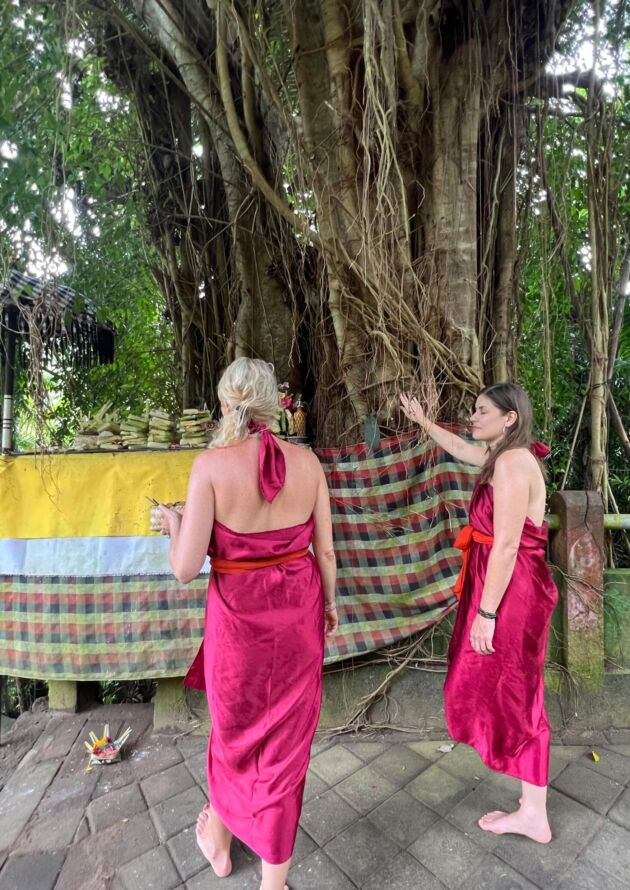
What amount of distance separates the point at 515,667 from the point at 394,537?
906 mm

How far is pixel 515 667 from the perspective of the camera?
1.71m

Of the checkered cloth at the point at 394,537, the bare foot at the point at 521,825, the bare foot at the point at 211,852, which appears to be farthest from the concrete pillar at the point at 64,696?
the bare foot at the point at 521,825

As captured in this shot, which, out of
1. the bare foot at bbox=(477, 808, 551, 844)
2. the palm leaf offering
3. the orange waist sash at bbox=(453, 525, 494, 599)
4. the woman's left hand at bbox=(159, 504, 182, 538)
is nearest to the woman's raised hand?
the orange waist sash at bbox=(453, 525, 494, 599)

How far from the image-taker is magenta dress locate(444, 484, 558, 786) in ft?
5.57

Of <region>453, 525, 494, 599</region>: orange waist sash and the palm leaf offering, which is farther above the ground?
<region>453, 525, 494, 599</region>: orange waist sash

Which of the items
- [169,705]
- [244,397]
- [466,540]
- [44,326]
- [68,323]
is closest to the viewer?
[244,397]

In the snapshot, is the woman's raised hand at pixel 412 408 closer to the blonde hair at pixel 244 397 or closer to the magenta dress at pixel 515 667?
the magenta dress at pixel 515 667

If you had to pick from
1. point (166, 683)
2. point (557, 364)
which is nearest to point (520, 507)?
point (166, 683)

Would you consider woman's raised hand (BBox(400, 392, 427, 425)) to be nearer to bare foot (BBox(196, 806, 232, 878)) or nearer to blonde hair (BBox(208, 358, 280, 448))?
blonde hair (BBox(208, 358, 280, 448))

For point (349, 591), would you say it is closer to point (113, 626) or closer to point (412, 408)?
point (412, 408)

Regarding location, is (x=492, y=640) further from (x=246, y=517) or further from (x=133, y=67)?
(x=133, y=67)

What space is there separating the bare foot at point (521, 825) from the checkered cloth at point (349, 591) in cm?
81

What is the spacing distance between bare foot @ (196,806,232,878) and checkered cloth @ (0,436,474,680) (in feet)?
2.63

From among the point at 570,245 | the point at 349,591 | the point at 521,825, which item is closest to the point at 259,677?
the point at 349,591
